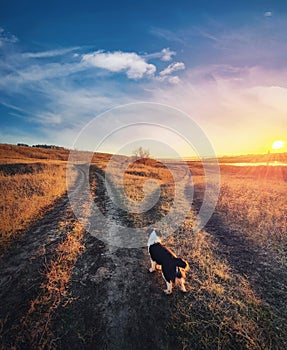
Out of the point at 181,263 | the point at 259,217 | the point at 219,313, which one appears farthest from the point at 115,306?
the point at 259,217

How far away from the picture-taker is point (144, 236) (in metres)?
9.63

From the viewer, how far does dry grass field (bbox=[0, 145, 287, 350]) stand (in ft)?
14.7

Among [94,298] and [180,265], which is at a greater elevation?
[180,265]

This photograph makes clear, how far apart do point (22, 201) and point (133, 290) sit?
9.50m

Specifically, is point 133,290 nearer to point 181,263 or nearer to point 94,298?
point 94,298

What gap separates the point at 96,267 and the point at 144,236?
324 cm

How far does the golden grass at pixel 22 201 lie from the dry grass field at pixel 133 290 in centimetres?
9

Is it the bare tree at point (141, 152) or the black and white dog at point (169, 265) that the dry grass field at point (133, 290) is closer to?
the black and white dog at point (169, 265)

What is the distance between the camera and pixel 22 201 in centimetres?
1179

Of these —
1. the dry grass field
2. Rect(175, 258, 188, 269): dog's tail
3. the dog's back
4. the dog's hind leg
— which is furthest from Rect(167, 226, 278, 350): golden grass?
Rect(175, 258, 188, 269): dog's tail

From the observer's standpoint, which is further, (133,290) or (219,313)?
(133,290)

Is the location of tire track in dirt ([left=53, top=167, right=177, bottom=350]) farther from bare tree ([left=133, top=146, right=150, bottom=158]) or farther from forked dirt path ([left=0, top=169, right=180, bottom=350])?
bare tree ([left=133, top=146, right=150, bottom=158])

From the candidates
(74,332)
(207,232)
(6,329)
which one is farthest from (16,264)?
(207,232)

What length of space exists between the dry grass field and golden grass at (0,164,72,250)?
0.09 m
